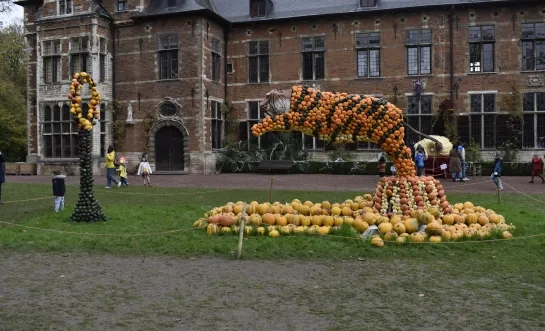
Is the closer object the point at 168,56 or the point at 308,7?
the point at 168,56

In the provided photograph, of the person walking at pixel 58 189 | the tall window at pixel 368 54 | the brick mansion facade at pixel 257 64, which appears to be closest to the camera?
the person walking at pixel 58 189

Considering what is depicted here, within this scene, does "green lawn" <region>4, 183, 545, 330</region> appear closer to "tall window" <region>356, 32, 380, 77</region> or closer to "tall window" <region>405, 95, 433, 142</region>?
"tall window" <region>405, 95, 433, 142</region>

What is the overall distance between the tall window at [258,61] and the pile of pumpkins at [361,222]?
20.8 metres

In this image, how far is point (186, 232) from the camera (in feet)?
31.2

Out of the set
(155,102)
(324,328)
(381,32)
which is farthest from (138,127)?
(324,328)

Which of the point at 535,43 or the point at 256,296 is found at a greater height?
the point at 535,43

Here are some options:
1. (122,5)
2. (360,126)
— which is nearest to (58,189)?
(360,126)

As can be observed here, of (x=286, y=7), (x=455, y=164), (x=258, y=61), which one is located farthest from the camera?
(x=286, y=7)

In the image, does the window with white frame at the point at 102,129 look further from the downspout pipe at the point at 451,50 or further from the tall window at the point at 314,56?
the downspout pipe at the point at 451,50

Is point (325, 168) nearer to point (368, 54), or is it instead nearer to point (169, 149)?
point (368, 54)

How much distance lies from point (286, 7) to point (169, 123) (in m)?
9.63

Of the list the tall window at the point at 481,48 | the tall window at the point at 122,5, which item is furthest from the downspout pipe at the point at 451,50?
the tall window at the point at 122,5

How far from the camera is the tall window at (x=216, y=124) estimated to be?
29109mm

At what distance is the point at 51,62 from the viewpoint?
2934cm
